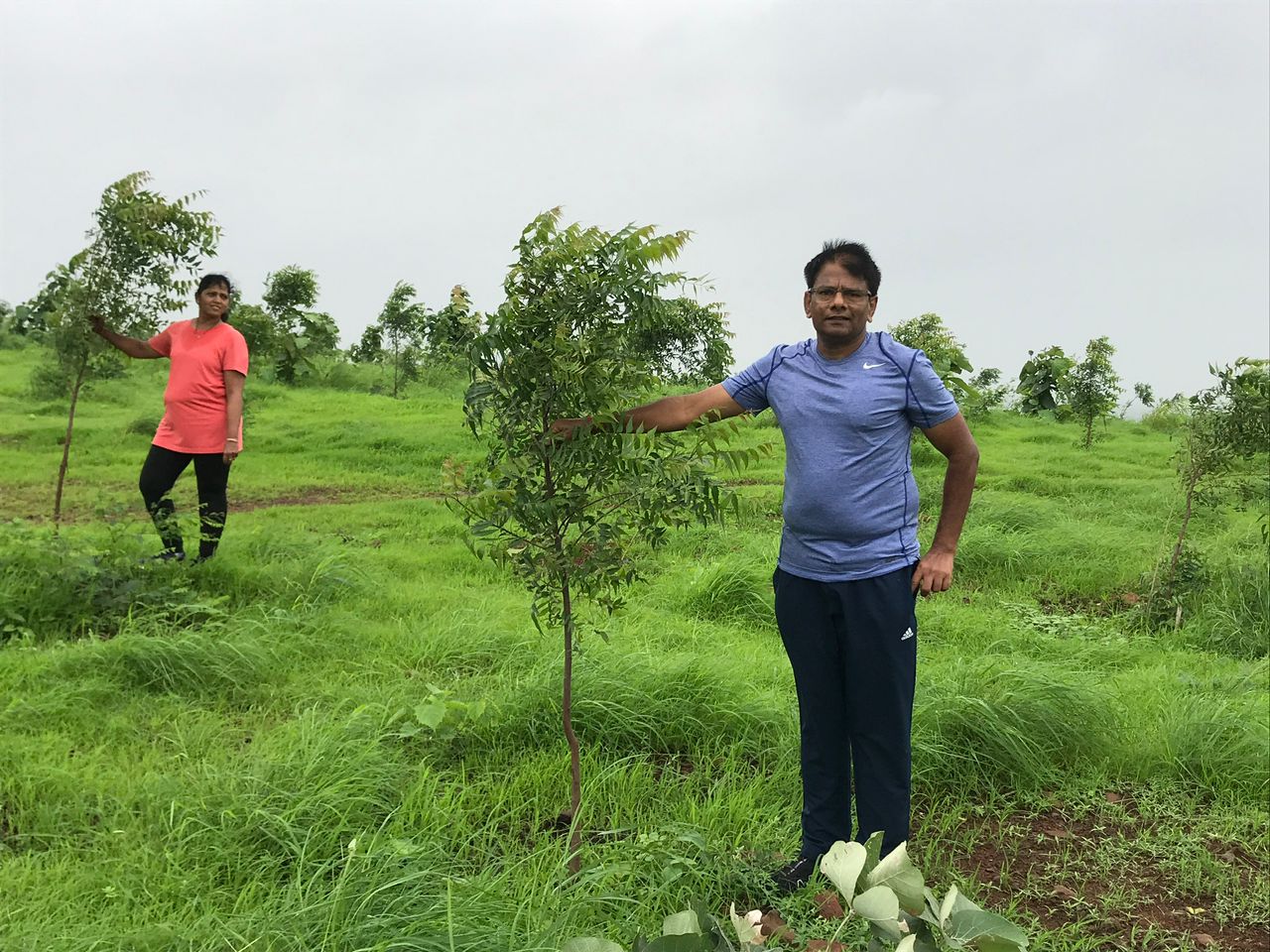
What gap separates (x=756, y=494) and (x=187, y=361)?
6.87m

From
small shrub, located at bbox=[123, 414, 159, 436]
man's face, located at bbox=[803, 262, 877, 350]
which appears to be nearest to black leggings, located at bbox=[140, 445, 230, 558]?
man's face, located at bbox=[803, 262, 877, 350]

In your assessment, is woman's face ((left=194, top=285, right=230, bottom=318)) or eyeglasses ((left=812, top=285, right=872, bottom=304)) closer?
eyeglasses ((left=812, top=285, right=872, bottom=304))

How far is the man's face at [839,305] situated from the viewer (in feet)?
7.98

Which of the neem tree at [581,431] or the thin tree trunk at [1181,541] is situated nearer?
the neem tree at [581,431]

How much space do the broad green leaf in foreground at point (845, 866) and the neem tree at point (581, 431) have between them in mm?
1431

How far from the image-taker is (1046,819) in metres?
3.49

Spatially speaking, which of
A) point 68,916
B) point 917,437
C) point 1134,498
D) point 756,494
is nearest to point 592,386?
point 68,916

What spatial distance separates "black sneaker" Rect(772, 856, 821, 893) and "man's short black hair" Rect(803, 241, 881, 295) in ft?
5.94

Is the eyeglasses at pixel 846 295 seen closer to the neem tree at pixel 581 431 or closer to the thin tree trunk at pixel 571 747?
the neem tree at pixel 581 431

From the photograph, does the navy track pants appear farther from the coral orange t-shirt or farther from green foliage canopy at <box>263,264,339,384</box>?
green foliage canopy at <box>263,264,339,384</box>

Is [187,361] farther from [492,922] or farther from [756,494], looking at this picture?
[756,494]

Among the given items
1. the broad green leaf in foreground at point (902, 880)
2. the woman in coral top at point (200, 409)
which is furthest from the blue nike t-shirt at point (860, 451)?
the woman in coral top at point (200, 409)

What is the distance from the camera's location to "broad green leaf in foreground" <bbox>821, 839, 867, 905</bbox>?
934 mm

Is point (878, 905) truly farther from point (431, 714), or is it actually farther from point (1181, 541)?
point (1181, 541)
